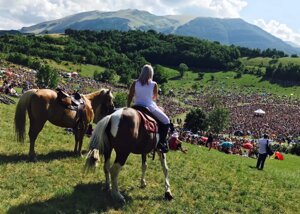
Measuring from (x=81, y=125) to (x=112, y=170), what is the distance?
5211mm

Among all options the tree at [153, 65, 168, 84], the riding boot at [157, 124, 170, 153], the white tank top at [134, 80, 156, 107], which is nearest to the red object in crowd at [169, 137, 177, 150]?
the riding boot at [157, 124, 170, 153]

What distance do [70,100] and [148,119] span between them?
464cm

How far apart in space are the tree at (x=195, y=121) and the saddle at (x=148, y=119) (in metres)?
60.0

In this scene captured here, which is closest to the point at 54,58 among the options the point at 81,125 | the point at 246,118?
the point at 246,118

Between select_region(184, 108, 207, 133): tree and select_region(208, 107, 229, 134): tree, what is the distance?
4.25 feet

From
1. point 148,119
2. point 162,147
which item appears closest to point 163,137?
point 162,147

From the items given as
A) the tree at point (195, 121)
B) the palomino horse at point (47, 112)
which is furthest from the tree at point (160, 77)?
the palomino horse at point (47, 112)

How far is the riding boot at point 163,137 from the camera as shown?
10.7 meters

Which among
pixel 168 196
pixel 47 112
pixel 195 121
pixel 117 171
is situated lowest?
pixel 195 121

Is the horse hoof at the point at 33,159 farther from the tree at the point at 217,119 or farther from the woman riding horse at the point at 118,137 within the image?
the tree at the point at 217,119

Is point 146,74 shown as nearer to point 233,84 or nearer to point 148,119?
point 148,119

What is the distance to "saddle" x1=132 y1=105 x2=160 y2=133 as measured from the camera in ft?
32.9

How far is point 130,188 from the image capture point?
36.9 ft

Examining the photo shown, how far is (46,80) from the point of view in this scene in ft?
296
